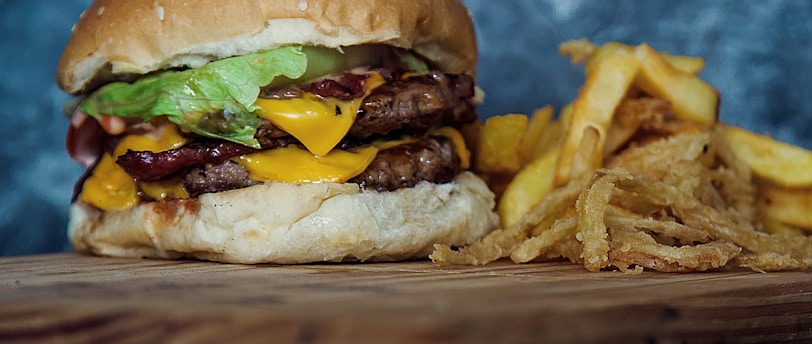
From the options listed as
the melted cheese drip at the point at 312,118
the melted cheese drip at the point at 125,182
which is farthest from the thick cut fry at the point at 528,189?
the melted cheese drip at the point at 125,182

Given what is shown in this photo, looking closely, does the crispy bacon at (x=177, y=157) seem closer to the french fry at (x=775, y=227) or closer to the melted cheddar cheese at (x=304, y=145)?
the melted cheddar cheese at (x=304, y=145)

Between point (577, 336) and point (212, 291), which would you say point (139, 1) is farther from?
point (577, 336)

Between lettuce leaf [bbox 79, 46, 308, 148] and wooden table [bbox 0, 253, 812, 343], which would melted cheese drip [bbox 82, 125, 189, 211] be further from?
wooden table [bbox 0, 253, 812, 343]

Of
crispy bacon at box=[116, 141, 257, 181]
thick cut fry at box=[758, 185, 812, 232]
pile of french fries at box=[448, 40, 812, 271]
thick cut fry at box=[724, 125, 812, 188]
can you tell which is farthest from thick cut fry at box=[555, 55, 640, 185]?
crispy bacon at box=[116, 141, 257, 181]

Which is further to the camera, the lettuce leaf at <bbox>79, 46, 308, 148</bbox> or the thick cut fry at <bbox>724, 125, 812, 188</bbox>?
the thick cut fry at <bbox>724, 125, 812, 188</bbox>

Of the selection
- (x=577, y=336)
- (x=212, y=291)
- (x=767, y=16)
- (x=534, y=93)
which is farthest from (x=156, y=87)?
(x=767, y=16)

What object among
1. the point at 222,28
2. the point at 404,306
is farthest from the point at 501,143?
the point at 404,306
